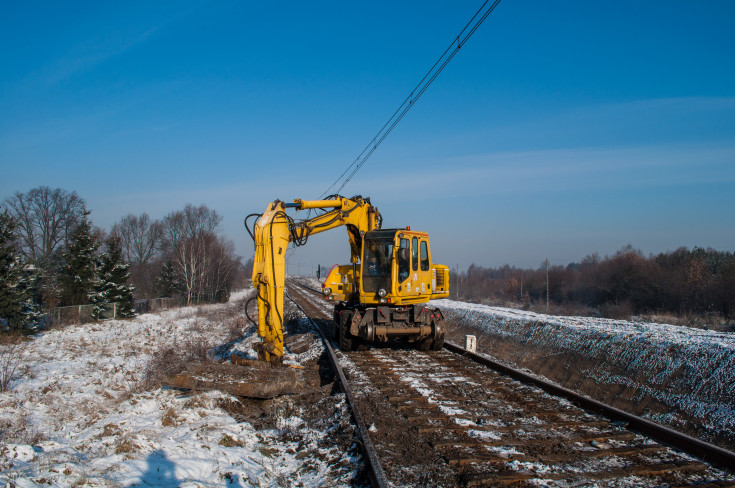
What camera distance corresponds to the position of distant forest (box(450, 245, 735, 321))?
28453 millimetres

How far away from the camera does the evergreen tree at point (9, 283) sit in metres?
19.0

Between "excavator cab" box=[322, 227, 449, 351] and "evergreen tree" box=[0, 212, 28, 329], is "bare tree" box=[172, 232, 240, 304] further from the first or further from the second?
"excavator cab" box=[322, 227, 449, 351]

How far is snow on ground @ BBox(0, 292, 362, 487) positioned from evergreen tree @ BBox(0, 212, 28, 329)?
32.3 ft

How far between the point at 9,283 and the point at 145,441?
58.3 feet

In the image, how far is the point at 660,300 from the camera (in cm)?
3428

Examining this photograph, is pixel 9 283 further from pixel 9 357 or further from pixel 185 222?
pixel 185 222

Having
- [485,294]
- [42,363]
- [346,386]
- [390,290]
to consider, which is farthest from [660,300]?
[42,363]

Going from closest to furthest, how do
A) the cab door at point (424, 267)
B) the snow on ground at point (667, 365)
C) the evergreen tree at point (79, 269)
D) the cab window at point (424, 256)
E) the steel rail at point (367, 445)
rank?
the steel rail at point (367, 445)
the snow on ground at point (667, 365)
the cab door at point (424, 267)
the cab window at point (424, 256)
the evergreen tree at point (79, 269)

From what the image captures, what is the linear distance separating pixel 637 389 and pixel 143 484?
8.47 m

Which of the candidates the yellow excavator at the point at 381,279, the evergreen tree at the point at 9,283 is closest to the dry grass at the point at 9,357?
the evergreen tree at the point at 9,283

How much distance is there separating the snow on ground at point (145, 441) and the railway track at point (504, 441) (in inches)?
31.0

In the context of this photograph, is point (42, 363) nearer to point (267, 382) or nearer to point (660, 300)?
point (267, 382)

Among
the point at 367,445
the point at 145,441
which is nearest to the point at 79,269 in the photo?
the point at 145,441

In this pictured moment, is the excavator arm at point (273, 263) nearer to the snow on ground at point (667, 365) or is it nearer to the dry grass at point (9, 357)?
the dry grass at point (9, 357)
